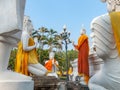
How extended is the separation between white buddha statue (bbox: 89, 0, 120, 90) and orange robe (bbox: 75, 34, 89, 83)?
183 inches

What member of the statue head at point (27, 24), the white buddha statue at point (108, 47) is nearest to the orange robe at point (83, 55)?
the statue head at point (27, 24)

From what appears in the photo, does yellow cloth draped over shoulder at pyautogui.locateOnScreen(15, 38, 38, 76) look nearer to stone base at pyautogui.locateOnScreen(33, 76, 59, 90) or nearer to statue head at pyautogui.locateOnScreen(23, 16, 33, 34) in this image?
statue head at pyautogui.locateOnScreen(23, 16, 33, 34)

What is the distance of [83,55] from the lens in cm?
848

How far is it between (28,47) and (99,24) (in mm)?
3585

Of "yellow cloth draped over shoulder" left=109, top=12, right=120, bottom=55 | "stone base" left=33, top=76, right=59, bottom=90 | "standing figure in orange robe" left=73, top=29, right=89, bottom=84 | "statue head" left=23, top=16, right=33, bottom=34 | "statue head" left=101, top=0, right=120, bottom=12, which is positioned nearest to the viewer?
"yellow cloth draped over shoulder" left=109, top=12, right=120, bottom=55

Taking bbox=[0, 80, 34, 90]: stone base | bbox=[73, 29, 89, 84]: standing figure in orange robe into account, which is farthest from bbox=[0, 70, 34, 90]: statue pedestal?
bbox=[73, 29, 89, 84]: standing figure in orange robe

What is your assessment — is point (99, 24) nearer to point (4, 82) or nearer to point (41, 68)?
point (4, 82)

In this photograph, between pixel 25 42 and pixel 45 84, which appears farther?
pixel 25 42

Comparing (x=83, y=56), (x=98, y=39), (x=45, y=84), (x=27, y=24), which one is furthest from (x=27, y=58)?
(x=98, y=39)

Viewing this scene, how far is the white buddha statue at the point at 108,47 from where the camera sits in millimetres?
3369

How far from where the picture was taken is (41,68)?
22.7 ft

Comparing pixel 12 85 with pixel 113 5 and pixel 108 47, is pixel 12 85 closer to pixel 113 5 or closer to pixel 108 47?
pixel 108 47

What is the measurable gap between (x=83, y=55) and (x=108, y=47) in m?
5.03

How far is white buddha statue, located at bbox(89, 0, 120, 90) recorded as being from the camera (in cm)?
337
